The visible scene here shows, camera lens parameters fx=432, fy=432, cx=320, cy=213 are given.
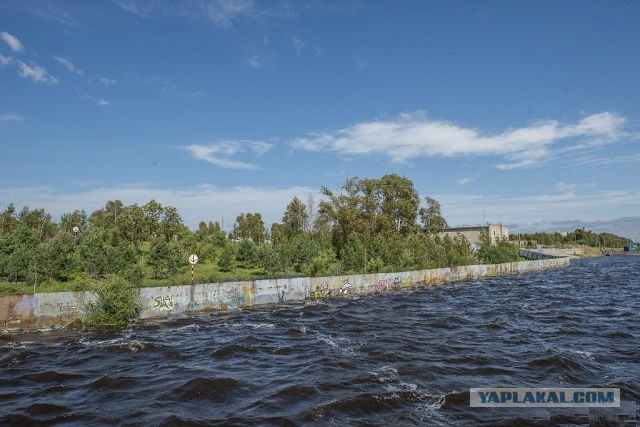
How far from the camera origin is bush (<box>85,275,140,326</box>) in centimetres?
2736

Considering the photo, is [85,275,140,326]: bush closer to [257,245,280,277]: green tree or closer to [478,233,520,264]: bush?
[257,245,280,277]: green tree

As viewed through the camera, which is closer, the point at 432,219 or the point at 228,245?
the point at 228,245

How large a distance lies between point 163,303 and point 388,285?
27597 millimetres

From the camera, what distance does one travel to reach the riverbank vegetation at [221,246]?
1631 inches

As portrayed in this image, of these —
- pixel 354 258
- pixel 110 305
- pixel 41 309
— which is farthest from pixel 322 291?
pixel 41 309

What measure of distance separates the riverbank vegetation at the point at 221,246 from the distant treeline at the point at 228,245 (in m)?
0.14

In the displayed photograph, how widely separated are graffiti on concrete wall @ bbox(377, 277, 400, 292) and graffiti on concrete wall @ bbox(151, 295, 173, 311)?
25.1 meters

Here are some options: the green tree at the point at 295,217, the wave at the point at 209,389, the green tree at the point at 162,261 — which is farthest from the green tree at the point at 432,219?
the wave at the point at 209,389

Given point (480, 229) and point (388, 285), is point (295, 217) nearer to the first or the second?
point (388, 285)

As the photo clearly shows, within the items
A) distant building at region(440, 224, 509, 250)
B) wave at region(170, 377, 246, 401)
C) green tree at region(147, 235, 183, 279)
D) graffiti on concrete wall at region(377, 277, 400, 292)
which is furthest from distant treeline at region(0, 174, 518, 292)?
distant building at region(440, 224, 509, 250)

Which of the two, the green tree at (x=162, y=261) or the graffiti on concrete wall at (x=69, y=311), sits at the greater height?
the green tree at (x=162, y=261)

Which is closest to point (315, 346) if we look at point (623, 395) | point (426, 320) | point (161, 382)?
point (161, 382)

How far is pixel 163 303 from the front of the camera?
103 ft

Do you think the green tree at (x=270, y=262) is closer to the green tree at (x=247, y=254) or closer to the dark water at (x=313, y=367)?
the green tree at (x=247, y=254)
